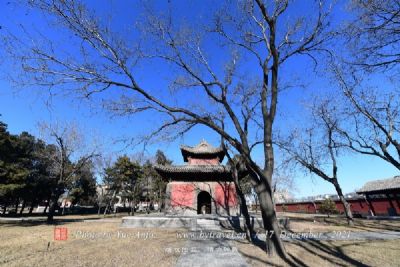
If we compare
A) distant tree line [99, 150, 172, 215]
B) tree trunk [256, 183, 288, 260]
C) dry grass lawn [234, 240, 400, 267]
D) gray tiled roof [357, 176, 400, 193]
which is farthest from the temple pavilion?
gray tiled roof [357, 176, 400, 193]

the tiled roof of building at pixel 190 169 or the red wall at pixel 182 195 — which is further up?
the tiled roof of building at pixel 190 169

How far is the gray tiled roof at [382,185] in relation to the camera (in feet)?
85.8

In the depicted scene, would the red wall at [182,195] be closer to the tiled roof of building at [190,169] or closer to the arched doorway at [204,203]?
the tiled roof of building at [190,169]

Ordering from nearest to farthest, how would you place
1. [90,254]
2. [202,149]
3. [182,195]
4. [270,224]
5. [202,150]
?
[270,224] < [90,254] < [182,195] < [202,150] < [202,149]

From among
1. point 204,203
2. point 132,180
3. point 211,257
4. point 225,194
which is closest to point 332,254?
point 211,257

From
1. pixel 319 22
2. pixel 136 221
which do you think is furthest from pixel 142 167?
pixel 319 22

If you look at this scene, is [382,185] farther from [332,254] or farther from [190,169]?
[332,254]

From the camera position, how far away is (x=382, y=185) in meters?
27.8

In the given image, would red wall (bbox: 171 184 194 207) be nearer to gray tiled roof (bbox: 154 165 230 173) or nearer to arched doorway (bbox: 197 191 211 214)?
gray tiled roof (bbox: 154 165 230 173)

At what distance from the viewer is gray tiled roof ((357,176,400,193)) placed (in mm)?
26153

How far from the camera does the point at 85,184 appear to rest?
1522 inches

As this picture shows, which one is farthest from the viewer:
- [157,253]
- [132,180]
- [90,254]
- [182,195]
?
[132,180]

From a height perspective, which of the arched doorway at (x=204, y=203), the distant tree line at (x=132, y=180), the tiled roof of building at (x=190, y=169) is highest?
the distant tree line at (x=132, y=180)

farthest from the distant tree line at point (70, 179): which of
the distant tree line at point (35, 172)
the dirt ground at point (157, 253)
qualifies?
the dirt ground at point (157, 253)
